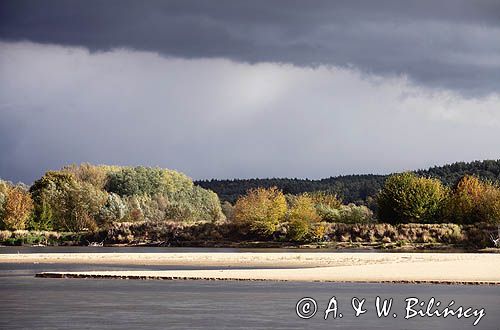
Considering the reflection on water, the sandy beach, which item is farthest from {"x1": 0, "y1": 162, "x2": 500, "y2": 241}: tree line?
the reflection on water

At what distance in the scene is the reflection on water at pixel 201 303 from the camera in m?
32.6

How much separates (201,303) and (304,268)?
74.2ft

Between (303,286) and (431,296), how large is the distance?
26.0ft

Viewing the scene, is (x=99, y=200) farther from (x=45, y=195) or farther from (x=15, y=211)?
(x=15, y=211)

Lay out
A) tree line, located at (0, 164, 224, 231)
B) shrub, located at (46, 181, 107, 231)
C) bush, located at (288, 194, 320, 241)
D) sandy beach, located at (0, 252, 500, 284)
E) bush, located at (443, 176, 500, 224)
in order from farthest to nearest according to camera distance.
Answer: shrub, located at (46, 181, 107, 231)
tree line, located at (0, 164, 224, 231)
bush, located at (288, 194, 320, 241)
bush, located at (443, 176, 500, 224)
sandy beach, located at (0, 252, 500, 284)

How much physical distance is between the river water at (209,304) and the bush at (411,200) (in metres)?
68.0

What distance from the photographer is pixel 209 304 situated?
38312 millimetres

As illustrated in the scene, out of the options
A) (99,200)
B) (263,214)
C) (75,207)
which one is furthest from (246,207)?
(75,207)

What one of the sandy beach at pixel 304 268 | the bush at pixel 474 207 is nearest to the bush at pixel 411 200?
the bush at pixel 474 207

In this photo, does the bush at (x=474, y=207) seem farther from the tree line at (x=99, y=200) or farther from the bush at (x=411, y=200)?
the tree line at (x=99, y=200)

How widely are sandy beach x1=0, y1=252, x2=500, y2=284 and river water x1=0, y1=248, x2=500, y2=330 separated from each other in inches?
117

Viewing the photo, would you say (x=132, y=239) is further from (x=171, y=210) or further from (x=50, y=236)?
(x=171, y=210)

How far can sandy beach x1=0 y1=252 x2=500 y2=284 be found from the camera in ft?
170

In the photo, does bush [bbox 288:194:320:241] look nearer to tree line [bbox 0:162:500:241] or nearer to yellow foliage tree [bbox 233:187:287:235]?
tree line [bbox 0:162:500:241]
